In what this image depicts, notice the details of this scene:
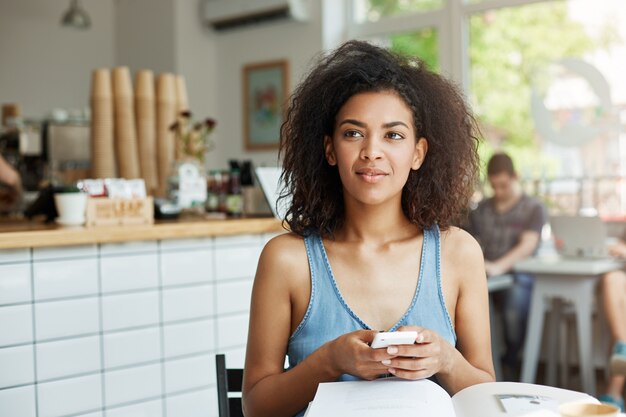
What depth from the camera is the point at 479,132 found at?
5.07 ft

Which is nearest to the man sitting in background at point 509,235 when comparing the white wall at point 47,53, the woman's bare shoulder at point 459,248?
the woman's bare shoulder at point 459,248

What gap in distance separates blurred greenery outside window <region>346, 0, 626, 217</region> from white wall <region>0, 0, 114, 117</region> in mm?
3225

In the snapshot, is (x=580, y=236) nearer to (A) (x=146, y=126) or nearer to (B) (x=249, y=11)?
(A) (x=146, y=126)

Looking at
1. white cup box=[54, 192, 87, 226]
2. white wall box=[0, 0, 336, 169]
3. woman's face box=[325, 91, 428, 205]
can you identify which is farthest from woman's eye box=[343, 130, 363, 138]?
white wall box=[0, 0, 336, 169]

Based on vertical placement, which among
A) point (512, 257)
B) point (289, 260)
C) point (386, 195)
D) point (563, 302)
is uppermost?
point (386, 195)

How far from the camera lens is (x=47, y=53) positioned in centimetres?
642

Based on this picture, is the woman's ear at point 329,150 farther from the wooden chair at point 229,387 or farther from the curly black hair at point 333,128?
the wooden chair at point 229,387

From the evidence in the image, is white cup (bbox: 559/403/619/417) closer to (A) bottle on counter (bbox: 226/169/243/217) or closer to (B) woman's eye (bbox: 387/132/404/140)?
(B) woman's eye (bbox: 387/132/404/140)

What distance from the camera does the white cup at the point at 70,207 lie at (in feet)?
8.04

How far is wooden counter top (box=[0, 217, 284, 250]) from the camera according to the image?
2.12 meters

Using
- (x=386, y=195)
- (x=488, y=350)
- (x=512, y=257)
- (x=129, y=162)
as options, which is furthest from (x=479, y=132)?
(x=512, y=257)

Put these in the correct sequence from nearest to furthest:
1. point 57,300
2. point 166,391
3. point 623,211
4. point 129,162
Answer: point 57,300
point 166,391
point 129,162
point 623,211

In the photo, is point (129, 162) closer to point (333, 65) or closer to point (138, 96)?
point (138, 96)

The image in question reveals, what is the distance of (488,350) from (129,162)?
2235 millimetres
